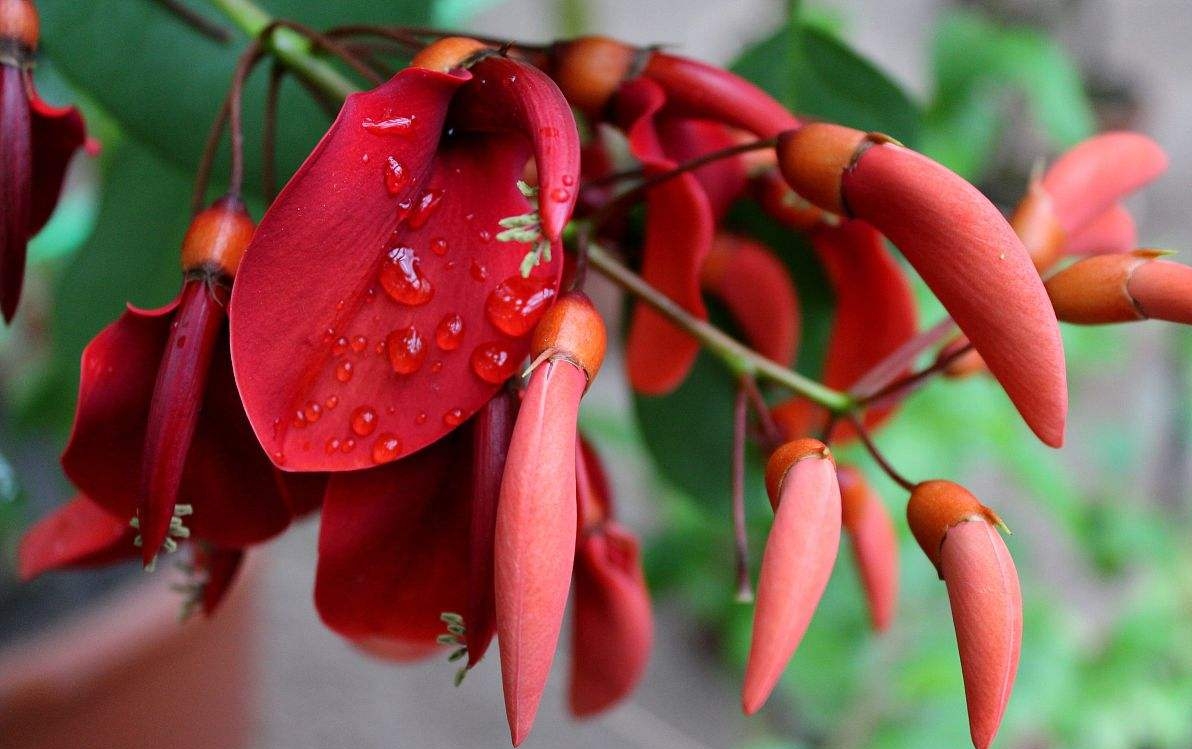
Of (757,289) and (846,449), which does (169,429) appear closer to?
(757,289)

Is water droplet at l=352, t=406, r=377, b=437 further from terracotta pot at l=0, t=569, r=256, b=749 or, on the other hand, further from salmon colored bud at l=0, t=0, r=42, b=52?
terracotta pot at l=0, t=569, r=256, b=749

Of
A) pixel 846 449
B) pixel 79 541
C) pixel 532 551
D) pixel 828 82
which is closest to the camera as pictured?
pixel 532 551

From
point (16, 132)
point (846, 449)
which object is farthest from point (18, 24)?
point (846, 449)

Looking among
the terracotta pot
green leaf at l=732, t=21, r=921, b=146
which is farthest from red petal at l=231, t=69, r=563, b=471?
the terracotta pot

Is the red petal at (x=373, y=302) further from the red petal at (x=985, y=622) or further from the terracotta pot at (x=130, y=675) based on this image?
the terracotta pot at (x=130, y=675)

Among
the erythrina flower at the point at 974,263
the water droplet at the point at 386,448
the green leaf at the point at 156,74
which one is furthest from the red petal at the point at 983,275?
the green leaf at the point at 156,74

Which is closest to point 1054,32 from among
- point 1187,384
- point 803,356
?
point 1187,384
